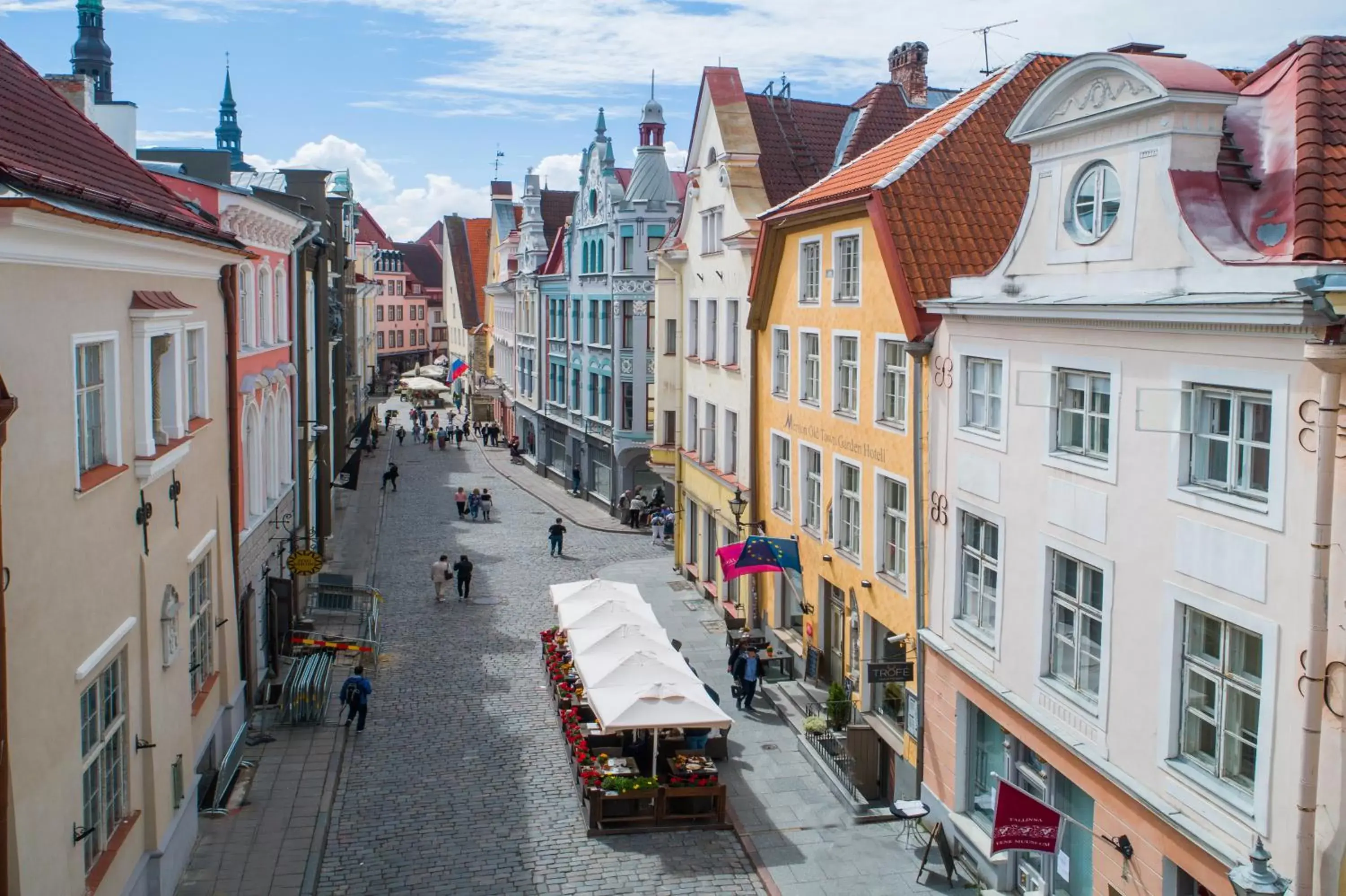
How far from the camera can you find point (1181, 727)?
10898 mm

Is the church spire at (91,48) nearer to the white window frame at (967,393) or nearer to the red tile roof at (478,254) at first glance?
the white window frame at (967,393)

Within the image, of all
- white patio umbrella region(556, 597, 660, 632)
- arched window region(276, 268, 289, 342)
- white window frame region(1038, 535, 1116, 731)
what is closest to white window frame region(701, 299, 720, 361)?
white patio umbrella region(556, 597, 660, 632)

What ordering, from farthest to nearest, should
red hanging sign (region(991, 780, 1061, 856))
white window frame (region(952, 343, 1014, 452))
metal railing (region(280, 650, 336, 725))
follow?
metal railing (region(280, 650, 336, 725)) < white window frame (region(952, 343, 1014, 452)) < red hanging sign (region(991, 780, 1061, 856))

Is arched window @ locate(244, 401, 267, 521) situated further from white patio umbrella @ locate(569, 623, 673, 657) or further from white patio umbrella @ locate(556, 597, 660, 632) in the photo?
white patio umbrella @ locate(569, 623, 673, 657)

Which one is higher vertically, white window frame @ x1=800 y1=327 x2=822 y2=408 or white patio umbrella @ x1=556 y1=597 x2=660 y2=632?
white window frame @ x1=800 y1=327 x2=822 y2=408

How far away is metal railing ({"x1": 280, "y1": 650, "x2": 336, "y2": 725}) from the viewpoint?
20750 mm

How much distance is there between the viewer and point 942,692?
16.1m

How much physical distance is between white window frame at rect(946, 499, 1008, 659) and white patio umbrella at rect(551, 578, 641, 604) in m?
9.08

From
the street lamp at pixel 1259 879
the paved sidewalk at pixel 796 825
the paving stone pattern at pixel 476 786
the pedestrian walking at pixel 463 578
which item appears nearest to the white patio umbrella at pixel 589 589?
the paving stone pattern at pixel 476 786

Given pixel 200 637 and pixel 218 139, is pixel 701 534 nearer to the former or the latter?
pixel 200 637

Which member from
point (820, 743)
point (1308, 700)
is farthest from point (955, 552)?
point (1308, 700)

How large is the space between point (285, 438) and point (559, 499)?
20.9 m

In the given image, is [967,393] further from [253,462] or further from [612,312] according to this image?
[612,312]

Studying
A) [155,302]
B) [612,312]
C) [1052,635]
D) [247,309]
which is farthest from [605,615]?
[612,312]
